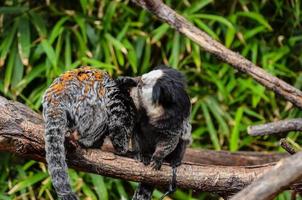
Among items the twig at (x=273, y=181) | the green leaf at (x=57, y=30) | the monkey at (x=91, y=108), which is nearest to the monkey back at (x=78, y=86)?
the monkey at (x=91, y=108)

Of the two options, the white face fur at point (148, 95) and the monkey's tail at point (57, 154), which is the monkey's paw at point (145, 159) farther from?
the monkey's tail at point (57, 154)

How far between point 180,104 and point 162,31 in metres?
1.53

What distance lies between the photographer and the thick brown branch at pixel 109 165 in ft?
7.92

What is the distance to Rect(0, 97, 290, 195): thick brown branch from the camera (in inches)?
95.0

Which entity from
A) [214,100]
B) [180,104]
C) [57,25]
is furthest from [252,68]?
[57,25]

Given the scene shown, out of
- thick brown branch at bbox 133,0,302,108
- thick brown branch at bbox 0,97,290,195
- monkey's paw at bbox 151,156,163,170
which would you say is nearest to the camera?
thick brown branch at bbox 0,97,290,195

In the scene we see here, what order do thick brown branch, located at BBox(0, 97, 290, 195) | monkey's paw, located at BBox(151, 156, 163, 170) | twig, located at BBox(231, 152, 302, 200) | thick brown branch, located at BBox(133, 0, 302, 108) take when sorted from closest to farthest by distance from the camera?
twig, located at BBox(231, 152, 302, 200), thick brown branch, located at BBox(0, 97, 290, 195), monkey's paw, located at BBox(151, 156, 163, 170), thick brown branch, located at BBox(133, 0, 302, 108)

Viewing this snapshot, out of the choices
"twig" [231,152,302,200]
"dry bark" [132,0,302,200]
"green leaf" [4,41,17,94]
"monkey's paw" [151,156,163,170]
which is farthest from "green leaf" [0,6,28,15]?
"twig" [231,152,302,200]

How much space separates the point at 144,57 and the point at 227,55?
1.30 meters

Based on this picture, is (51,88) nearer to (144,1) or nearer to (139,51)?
(144,1)

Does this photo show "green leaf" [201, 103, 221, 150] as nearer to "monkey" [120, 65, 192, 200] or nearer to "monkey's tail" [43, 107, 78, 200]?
"monkey" [120, 65, 192, 200]

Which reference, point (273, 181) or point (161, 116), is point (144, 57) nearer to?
point (161, 116)

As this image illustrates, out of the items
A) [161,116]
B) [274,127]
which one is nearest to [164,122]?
[161,116]

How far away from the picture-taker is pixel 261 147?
13.9 feet
